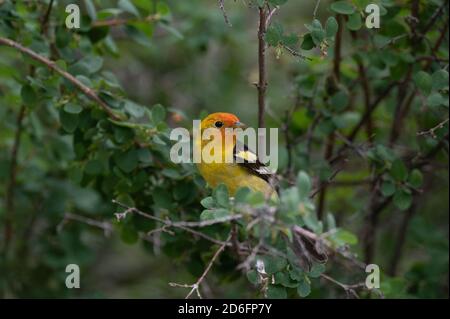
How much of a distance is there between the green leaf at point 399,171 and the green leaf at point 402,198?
2.8 inches

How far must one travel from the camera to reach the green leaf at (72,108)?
382cm

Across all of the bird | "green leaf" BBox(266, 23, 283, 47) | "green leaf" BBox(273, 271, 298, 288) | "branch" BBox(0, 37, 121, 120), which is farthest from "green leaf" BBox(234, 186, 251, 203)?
"branch" BBox(0, 37, 121, 120)

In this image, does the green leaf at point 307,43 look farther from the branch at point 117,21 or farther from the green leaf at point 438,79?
the branch at point 117,21

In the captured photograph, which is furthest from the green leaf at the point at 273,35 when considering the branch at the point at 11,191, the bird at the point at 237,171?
the branch at the point at 11,191

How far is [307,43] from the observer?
324cm

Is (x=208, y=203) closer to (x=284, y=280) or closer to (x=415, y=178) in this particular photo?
(x=284, y=280)

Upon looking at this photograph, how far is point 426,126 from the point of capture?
4.72 m

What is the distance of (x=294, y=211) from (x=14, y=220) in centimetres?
333

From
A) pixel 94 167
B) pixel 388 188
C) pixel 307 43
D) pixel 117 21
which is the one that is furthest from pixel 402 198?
pixel 117 21

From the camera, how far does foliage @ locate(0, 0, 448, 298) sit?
329cm

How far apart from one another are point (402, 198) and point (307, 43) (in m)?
1.24

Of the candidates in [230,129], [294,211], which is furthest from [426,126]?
[294,211]
